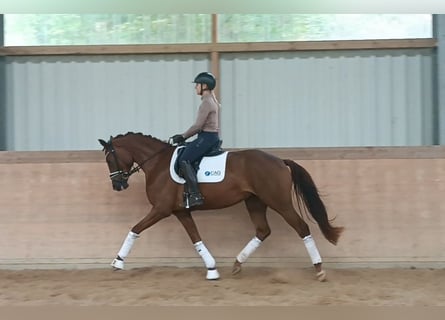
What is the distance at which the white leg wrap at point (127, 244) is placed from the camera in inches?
265

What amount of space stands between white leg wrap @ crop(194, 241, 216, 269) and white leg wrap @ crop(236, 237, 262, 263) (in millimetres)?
313

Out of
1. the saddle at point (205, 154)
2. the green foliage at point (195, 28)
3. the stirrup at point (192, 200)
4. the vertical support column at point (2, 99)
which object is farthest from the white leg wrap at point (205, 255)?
the vertical support column at point (2, 99)

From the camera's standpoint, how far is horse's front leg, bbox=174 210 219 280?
6.70 meters

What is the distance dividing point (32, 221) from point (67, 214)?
441 millimetres

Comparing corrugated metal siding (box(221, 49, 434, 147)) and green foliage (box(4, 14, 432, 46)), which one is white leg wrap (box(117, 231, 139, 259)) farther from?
green foliage (box(4, 14, 432, 46))

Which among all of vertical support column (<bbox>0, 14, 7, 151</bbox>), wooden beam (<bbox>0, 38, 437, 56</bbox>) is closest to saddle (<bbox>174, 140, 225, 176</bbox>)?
wooden beam (<bbox>0, 38, 437, 56</bbox>)

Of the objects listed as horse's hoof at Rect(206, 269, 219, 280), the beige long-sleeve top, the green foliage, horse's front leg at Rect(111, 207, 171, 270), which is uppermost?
the green foliage

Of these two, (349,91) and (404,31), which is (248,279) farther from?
(404,31)

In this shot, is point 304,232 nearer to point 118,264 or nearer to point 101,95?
point 118,264

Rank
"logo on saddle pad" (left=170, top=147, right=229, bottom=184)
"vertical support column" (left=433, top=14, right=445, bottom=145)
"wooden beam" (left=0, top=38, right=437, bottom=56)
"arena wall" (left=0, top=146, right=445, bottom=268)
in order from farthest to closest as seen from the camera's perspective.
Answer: "wooden beam" (left=0, top=38, right=437, bottom=56) → "vertical support column" (left=433, top=14, right=445, bottom=145) → "arena wall" (left=0, top=146, right=445, bottom=268) → "logo on saddle pad" (left=170, top=147, right=229, bottom=184)

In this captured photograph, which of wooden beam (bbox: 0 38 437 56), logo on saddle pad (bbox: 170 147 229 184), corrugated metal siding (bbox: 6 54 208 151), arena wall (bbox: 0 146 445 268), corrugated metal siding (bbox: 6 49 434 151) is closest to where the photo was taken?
logo on saddle pad (bbox: 170 147 229 184)

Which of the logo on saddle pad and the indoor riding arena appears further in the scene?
the logo on saddle pad

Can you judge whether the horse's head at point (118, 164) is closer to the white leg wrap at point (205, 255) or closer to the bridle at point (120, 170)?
the bridle at point (120, 170)

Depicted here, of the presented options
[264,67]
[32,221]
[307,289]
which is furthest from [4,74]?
[307,289]
